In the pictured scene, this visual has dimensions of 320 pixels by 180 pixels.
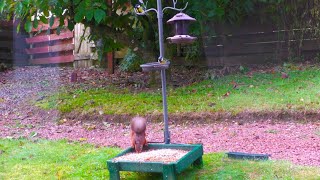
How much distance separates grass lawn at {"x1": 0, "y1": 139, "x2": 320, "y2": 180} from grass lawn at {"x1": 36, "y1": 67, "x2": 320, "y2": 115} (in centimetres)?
197

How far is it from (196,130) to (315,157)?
6.72ft

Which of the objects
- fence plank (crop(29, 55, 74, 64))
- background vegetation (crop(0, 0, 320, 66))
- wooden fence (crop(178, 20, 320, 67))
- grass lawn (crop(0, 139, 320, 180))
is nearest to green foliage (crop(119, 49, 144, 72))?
background vegetation (crop(0, 0, 320, 66))

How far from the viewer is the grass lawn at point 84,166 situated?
454cm

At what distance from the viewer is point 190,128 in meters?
7.15

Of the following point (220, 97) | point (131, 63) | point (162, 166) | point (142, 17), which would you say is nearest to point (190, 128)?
point (220, 97)

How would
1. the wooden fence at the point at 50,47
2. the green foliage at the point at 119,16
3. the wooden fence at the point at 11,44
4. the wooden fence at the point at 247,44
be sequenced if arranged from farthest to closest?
the wooden fence at the point at 11,44
the wooden fence at the point at 50,47
the wooden fence at the point at 247,44
the green foliage at the point at 119,16

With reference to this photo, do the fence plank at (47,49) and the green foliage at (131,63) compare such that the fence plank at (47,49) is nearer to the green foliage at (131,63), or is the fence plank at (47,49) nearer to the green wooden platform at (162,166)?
the green foliage at (131,63)

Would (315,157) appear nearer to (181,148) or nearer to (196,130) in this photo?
(181,148)

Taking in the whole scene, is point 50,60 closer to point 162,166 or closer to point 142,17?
point 142,17

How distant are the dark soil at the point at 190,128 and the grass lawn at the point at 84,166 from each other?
50 centimetres

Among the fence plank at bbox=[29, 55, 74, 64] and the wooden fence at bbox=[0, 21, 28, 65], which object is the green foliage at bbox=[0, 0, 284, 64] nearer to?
the fence plank at bbox=[29, 55, 74, 64]

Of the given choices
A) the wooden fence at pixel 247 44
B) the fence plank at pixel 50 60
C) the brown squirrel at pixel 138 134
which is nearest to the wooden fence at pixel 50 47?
the fence plank at pixel 50 60

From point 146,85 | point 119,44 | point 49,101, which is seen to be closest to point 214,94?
point 146,85

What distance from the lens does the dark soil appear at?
5.85 m
